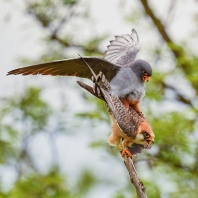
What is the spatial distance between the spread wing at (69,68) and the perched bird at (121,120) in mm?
35

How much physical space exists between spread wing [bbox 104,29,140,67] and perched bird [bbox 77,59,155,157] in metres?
0.29

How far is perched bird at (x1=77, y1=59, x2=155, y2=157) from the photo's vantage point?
141cm

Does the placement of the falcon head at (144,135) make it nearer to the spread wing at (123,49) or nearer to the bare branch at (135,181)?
the bare branch at (135,181)

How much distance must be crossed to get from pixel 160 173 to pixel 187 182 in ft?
0.84

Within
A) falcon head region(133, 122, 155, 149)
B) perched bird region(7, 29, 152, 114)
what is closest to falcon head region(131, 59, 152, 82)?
perched bird region(7, 29, 152, 114)

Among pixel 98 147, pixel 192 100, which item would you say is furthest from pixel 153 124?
pixel 192 100

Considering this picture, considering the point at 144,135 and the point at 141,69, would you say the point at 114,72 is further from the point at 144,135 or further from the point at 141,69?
the point at 144,135

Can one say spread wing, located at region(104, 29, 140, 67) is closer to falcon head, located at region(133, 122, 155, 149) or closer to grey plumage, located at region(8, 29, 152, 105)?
grey plumage, located at region(8, 29, 152, 105)

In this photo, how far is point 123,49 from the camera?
74.2 inches

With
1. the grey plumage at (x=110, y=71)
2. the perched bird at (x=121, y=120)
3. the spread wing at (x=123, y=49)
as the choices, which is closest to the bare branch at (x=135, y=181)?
the perched bird at (x=121, y=120)

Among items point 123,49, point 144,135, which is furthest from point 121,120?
point 123,49

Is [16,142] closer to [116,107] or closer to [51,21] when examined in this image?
[51,21]

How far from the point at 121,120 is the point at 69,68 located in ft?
0.55

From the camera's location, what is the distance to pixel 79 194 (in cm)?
498
